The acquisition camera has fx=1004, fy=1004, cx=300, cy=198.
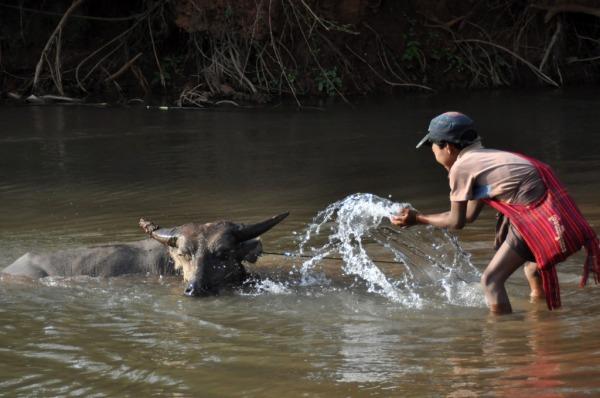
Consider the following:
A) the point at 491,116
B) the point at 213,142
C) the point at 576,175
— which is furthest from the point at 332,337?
the point at 491,116

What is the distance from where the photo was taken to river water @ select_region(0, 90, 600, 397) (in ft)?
17.1

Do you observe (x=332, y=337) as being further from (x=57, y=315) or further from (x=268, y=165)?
(x=268, y=165)

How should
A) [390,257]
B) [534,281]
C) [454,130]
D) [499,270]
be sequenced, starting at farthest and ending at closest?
[390,257]
[534,281]
[499,270]
[454,130]

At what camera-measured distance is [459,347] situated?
5586 mm

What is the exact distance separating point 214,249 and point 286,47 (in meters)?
11.5

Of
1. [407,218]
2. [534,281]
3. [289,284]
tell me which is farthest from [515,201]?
[289,284]

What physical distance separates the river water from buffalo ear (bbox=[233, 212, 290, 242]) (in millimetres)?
417

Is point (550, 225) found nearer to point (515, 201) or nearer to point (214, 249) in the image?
point (515, 201)

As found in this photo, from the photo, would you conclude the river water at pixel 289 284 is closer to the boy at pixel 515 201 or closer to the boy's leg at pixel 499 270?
the boy's leg at pixel 499 270

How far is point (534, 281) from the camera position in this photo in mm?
6555

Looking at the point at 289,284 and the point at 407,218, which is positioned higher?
the point at 407,218

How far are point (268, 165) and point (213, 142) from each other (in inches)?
75.9

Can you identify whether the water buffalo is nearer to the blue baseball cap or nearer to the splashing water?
the splashing water

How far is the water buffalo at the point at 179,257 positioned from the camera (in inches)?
284
